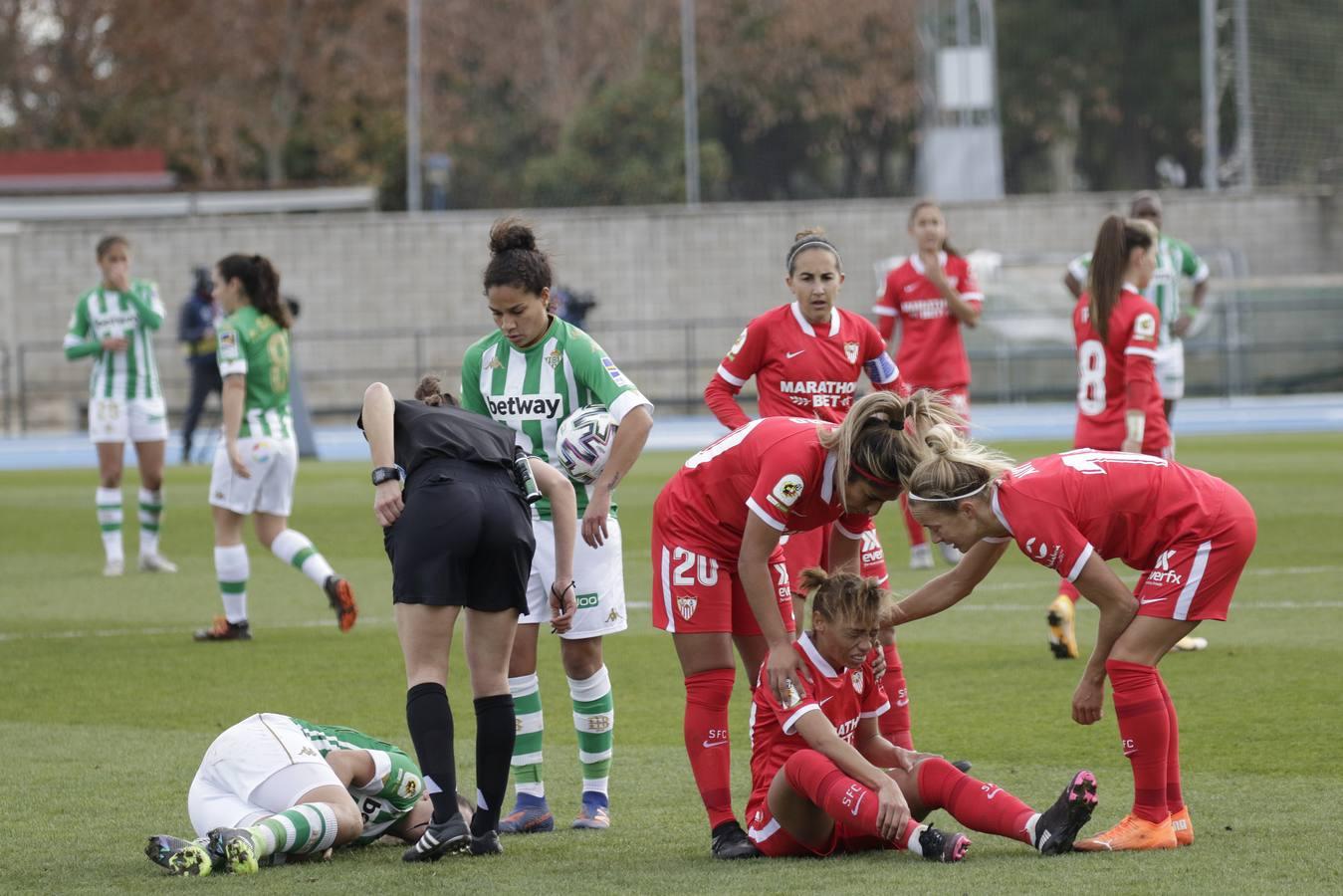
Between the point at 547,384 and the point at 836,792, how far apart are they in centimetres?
180

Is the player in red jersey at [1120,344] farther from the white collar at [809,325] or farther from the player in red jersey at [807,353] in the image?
the white collar at [809,325]

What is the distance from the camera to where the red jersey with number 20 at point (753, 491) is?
519 centimetres

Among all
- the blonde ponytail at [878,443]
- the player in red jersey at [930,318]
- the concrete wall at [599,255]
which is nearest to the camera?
the blonde ponytail at [878,443]

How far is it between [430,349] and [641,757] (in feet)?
78.5

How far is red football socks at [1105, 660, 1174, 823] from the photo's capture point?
534 cm

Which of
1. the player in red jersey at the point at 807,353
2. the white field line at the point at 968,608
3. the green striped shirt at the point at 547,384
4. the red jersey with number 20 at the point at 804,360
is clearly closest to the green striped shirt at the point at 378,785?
the green striped shirt at the point at 547,384

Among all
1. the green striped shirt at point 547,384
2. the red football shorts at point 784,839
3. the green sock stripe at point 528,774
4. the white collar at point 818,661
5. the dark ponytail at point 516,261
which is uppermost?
the dark ponytail at point 516,261

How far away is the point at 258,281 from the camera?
10.3 metres

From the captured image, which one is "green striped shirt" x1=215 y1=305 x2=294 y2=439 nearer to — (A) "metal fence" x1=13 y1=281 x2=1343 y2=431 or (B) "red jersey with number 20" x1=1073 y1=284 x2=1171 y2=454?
(B) "red jersey with number 20" x1=1073 y1=284 x2=1171 y2=454

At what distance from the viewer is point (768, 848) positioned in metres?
5.45

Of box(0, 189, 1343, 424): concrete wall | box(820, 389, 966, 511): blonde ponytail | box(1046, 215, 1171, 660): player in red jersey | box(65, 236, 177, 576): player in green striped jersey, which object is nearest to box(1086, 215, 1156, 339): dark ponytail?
box(1046, 215, 1171, 660): player in red jersey

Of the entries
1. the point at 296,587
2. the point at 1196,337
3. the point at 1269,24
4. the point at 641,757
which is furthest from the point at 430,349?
the point at 641,757

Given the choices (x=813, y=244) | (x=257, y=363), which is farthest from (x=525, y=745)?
(x=257, y=363)

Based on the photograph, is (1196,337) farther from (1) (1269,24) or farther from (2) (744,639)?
(2) (744,639)
